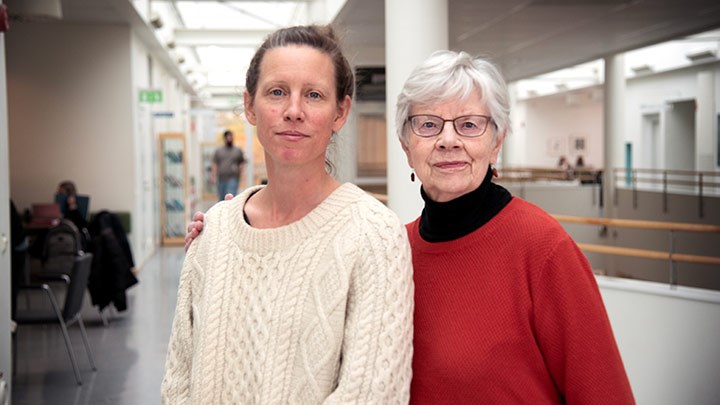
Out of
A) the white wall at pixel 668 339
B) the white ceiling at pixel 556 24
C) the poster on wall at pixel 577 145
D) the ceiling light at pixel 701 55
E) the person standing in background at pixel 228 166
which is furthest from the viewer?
the poster on wall at pixel 577 145

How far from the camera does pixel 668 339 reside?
18.0ft

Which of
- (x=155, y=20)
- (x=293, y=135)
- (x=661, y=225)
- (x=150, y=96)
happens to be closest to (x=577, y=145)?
(x=150, y=96)

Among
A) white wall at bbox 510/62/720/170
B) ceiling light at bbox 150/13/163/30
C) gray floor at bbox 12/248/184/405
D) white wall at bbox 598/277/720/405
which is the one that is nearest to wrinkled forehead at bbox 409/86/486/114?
white wall at bbox 598/277/720/405

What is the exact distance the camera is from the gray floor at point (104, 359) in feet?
20.3

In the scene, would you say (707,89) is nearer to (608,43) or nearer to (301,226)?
(608,43)

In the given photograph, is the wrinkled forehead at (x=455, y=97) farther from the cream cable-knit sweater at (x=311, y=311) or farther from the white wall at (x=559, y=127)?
the white wall at (x=559, y=127)

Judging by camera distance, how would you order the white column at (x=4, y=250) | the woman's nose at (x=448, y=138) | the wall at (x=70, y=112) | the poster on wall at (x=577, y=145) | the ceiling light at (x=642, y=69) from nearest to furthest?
the woman's nose at (x=448, y=138), the white column at (x=4, y=250), the wall at (x=70, y=112), the ceiling light at (x=642, y=69), the poster on wall at (x=577, y=145)

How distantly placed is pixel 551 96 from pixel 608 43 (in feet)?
61.7

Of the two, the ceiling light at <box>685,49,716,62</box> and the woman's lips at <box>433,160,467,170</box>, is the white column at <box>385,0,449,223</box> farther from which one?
the ceiling light at <box>685,49,716,62</box>

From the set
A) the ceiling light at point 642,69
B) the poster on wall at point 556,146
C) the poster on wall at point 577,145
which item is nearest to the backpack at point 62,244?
the ceiling light at point 642,69

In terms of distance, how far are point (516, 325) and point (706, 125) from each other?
20108 millimetres

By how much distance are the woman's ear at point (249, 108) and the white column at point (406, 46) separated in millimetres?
4867

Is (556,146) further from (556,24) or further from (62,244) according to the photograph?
(62,244)

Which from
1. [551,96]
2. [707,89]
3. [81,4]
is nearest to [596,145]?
[551,96]
